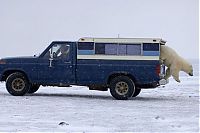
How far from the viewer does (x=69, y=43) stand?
52.0 ft

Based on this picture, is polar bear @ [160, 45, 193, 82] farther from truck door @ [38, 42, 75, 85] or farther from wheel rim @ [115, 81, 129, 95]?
truck door @ [38, 42, 75, 85]

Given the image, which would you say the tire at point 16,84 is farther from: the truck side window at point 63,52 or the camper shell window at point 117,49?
the camper shell window at point 117,49

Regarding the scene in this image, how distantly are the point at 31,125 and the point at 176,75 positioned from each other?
7.75 meters

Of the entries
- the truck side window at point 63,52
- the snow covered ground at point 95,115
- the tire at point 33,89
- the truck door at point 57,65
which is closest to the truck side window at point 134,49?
Result: the snow covered ground at point 95,115

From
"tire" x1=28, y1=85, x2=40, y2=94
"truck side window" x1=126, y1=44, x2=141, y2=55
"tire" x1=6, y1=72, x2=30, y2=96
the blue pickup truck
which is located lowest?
"tire" x1=28, y1=85, x2=40, y2=94

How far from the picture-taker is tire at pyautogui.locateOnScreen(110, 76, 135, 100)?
15.3 meters

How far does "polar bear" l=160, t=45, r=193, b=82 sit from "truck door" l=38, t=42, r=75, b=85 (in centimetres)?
314

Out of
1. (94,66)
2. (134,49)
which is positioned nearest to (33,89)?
(94,66)

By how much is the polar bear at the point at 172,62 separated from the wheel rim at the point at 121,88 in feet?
5.20

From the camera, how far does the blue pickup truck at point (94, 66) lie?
50.1ft

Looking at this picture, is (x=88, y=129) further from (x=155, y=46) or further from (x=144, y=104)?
(x=155, y=46)

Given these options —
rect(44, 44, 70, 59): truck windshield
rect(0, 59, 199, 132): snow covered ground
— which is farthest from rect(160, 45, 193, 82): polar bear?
rect(44, 44, 70, 59): truck windshield

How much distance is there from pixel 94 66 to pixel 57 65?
1301 mm

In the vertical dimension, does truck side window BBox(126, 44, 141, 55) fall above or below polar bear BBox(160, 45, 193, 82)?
above
